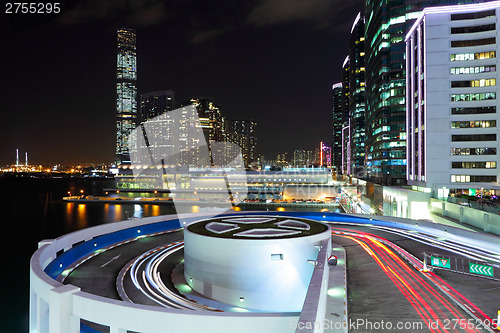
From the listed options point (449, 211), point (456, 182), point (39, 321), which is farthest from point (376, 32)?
point (39, 321)

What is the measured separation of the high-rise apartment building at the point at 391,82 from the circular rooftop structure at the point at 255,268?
84.7 meters

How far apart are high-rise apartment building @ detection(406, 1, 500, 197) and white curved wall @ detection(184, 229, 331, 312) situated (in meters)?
49.2

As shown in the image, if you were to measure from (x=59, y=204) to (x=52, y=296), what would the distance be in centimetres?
12661

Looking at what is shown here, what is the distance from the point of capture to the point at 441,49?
58.6 m

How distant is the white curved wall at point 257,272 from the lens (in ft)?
53.8

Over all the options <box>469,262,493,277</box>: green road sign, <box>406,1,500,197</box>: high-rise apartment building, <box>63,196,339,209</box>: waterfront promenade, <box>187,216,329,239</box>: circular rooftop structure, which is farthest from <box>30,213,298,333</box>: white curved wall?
<box>63,196,339,209</box>: waterfront promenade

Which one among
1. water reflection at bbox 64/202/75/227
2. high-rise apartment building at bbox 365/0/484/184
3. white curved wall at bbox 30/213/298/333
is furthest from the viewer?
high-rise apartment building at bbox 365/0/484/184

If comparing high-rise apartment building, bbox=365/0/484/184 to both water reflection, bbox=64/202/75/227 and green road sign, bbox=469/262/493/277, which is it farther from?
green road sign, bbox=469/262/493/277

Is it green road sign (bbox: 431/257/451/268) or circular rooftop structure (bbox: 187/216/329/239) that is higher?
circular rooftop structure (bbox: 187/216/329/239)

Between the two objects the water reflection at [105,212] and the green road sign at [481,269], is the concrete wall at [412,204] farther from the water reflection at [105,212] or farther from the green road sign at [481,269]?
the green road sign at [481,269]

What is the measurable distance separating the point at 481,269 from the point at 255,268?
967 cm

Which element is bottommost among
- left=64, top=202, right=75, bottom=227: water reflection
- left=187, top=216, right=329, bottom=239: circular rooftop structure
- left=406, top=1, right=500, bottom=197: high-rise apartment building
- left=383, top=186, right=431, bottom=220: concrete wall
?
left=64, top=202, right=75, bottom=227: water reflection

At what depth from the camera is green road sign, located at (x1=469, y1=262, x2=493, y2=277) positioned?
1471 centimetres

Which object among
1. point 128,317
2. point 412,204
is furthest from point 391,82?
point 128,317
